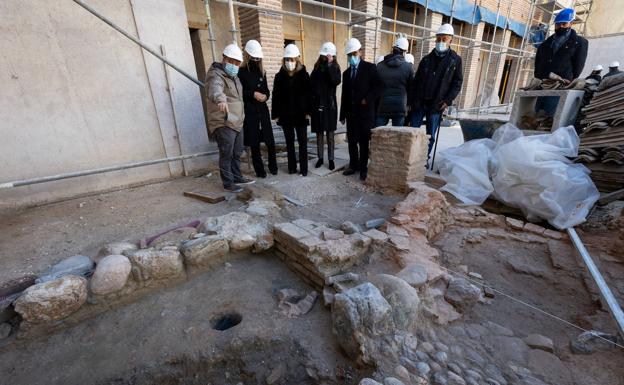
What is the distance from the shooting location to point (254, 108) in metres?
4.23

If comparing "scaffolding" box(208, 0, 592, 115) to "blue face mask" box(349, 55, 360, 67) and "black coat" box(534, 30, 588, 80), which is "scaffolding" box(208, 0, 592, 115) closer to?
"blue face mask" box(349, 55, 360, 67)

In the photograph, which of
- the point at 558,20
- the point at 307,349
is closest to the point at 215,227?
the point at 307,349

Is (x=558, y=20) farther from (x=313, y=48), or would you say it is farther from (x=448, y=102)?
(x=313, y=48)

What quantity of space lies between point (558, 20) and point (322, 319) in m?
5.76

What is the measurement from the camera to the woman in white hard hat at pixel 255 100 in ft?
13.2

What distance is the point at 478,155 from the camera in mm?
3951

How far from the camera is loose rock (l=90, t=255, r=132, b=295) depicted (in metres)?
2.12

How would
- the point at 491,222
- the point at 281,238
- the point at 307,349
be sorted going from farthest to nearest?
the point at 491,222, the point at 281,238, the point at 307,349

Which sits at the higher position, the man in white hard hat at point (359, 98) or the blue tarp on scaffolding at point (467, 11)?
the blue tarp on scaffolding at point (467, 11)

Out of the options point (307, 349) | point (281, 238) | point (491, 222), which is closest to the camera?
point (307, 349)

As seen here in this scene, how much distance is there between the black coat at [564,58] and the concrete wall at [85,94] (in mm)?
5711

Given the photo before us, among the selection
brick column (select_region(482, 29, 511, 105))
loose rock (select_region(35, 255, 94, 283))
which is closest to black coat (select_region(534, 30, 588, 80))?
loose rock (select_region(35, 255, 94, 283))

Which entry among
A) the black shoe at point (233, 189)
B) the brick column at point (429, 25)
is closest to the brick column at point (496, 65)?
the brick column at point (429, 25)

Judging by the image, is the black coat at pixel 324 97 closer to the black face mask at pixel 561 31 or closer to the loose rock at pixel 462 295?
the loose rock at pixel 462 295
